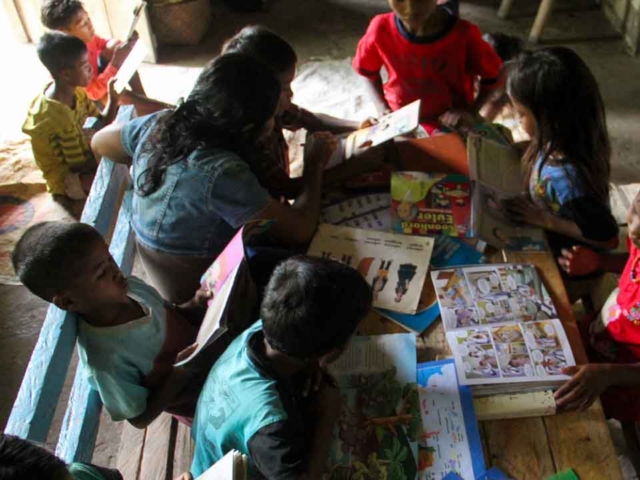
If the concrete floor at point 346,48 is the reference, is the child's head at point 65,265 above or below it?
above

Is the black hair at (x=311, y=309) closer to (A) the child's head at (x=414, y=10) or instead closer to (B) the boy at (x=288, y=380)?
(B) the boy at (x=288, y=380)

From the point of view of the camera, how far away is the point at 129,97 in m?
2.73

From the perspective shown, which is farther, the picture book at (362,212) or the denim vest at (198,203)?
the picture book at (362,212)

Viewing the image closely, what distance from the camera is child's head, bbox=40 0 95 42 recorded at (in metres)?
2.77

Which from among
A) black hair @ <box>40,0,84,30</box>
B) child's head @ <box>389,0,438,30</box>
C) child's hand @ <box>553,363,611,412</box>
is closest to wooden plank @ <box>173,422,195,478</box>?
child's hand @ <box>553,363,611,412</box>

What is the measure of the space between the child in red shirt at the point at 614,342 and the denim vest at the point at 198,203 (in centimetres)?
84

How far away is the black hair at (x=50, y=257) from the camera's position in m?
1.15

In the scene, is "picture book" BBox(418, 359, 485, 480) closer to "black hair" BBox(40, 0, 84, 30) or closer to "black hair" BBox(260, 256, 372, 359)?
"black hair" BBox(260, 256, 372, 359)

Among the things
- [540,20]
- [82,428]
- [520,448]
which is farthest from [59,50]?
[540,20]

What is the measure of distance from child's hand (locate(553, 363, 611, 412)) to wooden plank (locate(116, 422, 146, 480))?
1.04 meters

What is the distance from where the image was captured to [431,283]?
4.75ft

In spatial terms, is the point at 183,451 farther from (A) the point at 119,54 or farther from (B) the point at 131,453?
(A) the point at 119,54

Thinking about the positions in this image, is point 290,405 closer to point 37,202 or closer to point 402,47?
point 402,47

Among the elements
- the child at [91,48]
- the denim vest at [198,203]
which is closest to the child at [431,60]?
the denim vest at [198,203]
